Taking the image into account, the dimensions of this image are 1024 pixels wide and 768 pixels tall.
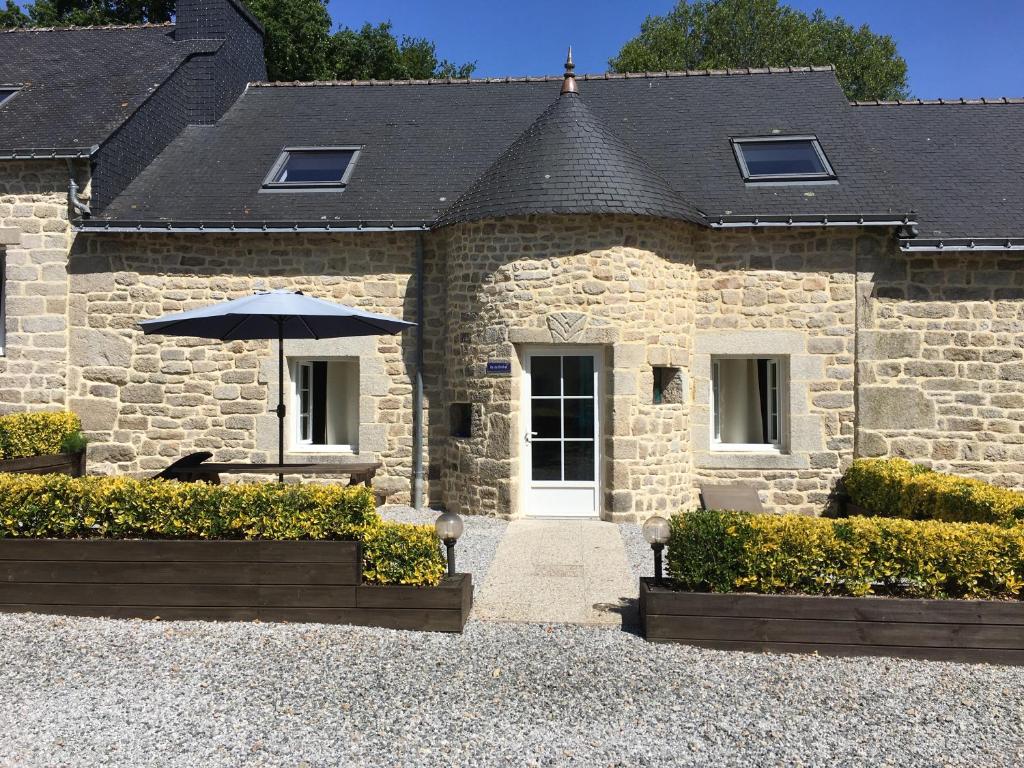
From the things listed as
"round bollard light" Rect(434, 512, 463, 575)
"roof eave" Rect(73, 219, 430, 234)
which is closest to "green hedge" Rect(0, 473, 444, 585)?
"round bollard light" Rect(434, 512, 463, 575)

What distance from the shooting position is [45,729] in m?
3.59

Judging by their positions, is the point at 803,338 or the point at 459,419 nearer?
the point at 803,338

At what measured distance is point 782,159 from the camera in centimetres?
1012

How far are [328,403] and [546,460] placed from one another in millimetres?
3117

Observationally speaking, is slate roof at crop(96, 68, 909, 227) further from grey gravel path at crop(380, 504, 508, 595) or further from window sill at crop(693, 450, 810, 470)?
grey gravel path at crop(380, 504, 508, 595)

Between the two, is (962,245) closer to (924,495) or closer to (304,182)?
(924,495)

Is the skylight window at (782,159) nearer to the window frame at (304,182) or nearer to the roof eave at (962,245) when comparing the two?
the roof eave at (962,245)

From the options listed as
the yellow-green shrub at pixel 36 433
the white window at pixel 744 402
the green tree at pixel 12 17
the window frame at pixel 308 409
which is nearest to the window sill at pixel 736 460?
the white window at pixel 744 402

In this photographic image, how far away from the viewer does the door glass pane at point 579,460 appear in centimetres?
870

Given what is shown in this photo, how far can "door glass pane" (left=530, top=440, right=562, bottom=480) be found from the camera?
344 inches

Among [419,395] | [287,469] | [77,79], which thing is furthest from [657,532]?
[77,79]

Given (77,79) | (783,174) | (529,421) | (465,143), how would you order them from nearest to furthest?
(529,421), (783,174), (465,143), (77,79)

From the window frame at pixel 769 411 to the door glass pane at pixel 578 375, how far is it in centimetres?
172

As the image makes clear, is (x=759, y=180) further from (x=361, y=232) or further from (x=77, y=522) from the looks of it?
(x=77, y=522)
